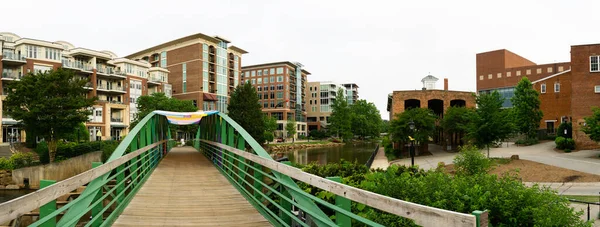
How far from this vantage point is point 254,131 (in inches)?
1874

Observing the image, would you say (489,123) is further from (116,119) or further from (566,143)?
(116,119)

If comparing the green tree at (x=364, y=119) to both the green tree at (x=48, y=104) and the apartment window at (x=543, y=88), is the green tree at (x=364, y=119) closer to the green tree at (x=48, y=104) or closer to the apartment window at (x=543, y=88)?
the apartment window at (x=543, y=88)

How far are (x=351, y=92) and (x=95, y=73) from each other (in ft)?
297

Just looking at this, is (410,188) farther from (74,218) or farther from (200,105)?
(200,105)

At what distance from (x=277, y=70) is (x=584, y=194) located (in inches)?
3252

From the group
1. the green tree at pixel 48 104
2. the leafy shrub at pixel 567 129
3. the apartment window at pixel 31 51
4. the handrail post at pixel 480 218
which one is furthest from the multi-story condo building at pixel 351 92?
the handrail post at pixel 480 218

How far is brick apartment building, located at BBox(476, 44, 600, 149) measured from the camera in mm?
30802

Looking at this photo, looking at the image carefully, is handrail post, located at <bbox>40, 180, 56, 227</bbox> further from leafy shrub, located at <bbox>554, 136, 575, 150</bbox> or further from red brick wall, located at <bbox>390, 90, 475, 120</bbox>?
red brick wall, located at <bbox>390, 90, 475, 120</bbox>

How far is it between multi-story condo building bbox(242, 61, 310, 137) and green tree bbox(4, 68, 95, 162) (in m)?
58.8

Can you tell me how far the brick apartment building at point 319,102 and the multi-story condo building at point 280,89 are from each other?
28.5ft

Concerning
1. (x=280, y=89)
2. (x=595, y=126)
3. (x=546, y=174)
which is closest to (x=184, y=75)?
(x=280, y=89)

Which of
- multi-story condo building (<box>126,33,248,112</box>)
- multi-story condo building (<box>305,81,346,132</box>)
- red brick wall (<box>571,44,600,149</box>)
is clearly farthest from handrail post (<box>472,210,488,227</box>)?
multi-story condo building (<box>305,81,346,132</box>)

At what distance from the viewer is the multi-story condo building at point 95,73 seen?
40562 millimetres

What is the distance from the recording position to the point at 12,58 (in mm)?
39656
